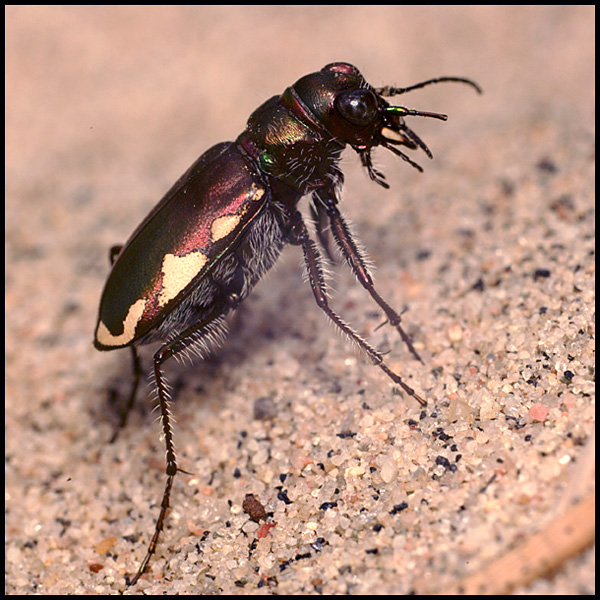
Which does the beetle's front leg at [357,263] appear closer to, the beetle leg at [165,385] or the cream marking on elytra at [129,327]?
the beetle leg at [165,385]

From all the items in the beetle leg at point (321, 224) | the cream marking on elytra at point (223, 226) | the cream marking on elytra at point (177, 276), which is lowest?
the cream marking on elytra at point (177, 276)

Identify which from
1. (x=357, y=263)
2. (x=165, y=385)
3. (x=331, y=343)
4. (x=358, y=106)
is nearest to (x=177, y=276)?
(x=165, y=385)

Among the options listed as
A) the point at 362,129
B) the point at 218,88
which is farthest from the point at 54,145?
the point at 362,129

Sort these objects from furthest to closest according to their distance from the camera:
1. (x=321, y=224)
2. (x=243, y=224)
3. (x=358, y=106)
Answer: (x=321, y=224) < (x=243, y=224) < (x=358, y=106)

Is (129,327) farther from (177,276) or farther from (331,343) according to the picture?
(331,343)

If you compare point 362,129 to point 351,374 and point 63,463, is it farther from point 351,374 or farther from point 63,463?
point 63,463

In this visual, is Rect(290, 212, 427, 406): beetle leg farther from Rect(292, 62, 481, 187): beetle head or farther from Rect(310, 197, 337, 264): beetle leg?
Rect(292, 62, 481, 187): beetle head

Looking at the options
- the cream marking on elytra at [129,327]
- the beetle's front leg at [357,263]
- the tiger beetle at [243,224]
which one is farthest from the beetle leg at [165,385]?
the beetle's front leg at [357,263]

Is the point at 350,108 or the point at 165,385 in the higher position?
the point at 350,108
